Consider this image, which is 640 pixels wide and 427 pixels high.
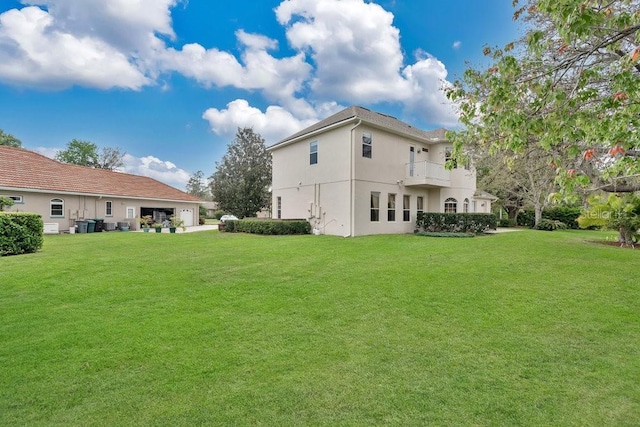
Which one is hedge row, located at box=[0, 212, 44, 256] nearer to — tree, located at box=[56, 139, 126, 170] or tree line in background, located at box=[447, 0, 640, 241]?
tree line in background, located at box=[447, 0, 640, 241]

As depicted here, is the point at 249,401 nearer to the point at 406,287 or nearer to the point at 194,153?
the point at 406,287

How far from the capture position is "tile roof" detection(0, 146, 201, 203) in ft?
63.3

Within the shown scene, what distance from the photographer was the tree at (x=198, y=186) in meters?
74.6

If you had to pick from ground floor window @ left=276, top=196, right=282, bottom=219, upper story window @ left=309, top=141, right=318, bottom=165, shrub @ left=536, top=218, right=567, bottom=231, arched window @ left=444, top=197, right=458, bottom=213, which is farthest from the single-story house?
shrub @ left=536, top=218, right=567, bottom=231

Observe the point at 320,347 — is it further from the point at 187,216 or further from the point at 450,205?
the point at 187,216

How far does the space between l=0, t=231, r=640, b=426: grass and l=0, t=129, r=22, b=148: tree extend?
47.5 metres

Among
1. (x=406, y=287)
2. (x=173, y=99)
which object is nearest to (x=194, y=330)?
(x=406, y=287)

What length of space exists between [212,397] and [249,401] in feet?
1.11

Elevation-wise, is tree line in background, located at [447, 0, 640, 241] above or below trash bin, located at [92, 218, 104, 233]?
above

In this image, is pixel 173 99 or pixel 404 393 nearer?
pixel 404 393

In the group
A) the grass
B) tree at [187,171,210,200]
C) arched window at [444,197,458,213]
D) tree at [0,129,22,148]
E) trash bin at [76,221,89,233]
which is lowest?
the grass

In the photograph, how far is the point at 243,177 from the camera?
3167 centimetres

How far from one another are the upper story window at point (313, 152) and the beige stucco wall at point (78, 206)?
1595cm

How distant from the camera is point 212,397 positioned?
267 cm
